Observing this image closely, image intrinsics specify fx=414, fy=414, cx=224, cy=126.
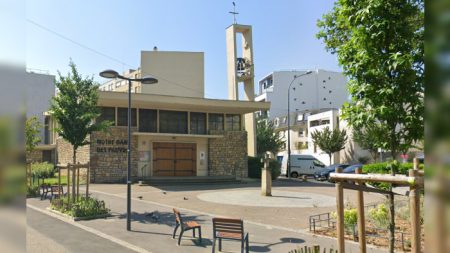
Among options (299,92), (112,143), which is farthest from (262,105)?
(299,92)

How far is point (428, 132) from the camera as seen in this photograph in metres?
0.94

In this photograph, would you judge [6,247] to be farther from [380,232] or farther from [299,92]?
[299,92]

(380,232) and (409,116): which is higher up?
(409,116)

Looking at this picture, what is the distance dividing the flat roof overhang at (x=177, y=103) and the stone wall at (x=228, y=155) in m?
2.08

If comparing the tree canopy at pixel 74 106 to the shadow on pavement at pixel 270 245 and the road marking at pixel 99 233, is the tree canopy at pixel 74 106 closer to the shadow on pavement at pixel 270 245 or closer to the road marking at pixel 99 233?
the road marking at pixel 99 233

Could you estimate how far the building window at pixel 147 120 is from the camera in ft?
98.1

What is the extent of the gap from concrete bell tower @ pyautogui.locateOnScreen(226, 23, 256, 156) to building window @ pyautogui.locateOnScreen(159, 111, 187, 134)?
7.38 meters

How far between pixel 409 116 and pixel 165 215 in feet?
33.8

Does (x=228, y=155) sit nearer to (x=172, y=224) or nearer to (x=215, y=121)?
(x=215, y=121)

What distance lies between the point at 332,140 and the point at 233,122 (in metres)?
16.6

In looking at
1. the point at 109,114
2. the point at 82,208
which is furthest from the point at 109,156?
the point at 82,208

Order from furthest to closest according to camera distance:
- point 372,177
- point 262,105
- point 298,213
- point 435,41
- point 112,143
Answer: point 262,105
point 112,143
point 298,213
point 372,177
point 435,41

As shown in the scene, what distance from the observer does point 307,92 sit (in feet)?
234

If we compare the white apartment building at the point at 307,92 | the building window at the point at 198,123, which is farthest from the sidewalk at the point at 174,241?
the white apartment building at the point at 307,92
